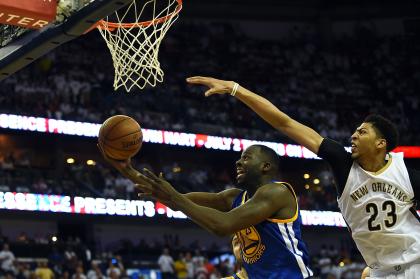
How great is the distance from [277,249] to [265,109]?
0.85m

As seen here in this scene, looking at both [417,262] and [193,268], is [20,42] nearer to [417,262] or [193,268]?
[417,262]

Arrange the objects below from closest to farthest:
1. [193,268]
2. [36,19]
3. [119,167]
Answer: [119,167]
[36,19]
[193,268]

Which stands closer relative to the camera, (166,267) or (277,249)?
(277,249)

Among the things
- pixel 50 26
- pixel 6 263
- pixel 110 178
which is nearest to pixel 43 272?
pixel 6 263

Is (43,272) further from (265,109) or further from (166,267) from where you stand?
(265,109)

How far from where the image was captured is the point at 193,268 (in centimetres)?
1877

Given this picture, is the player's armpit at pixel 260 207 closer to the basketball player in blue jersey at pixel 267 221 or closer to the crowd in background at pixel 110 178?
the basketball player in blue jersey at pixel 267 221

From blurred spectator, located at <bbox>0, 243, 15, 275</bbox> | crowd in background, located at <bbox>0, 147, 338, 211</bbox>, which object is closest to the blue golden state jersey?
blurred spectator, located at <bbox>0, 243, 15, 275</bbox>

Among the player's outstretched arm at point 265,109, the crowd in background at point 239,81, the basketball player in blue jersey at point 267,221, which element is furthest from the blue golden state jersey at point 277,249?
the crowd in background at point 239,81

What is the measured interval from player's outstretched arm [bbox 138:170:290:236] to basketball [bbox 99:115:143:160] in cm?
54

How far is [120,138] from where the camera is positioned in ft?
16.6

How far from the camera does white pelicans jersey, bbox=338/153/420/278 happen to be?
4.94 m

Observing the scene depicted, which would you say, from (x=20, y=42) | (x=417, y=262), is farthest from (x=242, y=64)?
(x=417, y=262)

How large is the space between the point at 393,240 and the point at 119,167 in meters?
1.71
